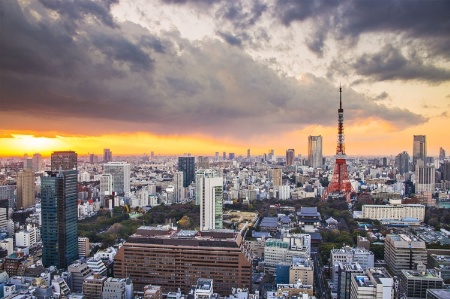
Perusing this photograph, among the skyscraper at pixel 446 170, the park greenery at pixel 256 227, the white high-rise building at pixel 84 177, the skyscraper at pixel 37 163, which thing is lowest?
the park greenery at pixel 256 227

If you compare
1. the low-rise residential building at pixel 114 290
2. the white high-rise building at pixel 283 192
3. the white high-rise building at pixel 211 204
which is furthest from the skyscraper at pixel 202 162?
the low-rise residential building at pixel 114 290

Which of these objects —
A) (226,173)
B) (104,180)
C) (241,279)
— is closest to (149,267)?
(241,279)

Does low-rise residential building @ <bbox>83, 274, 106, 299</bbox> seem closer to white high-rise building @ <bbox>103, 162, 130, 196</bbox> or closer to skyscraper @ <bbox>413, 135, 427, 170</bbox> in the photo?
white high-rise building @ <bbox>103, 162, 130, 196</bbox>

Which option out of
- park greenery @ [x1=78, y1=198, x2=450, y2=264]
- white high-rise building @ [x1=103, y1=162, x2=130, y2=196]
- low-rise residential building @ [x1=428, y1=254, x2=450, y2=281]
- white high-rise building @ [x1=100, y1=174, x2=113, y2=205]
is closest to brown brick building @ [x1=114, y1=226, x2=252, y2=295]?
park greenery @ [x1=78, y1=198, x2=450, y2=264]

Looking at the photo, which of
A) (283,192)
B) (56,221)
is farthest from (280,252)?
(283,192)

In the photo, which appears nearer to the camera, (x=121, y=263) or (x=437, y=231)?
(x=121, y=263)

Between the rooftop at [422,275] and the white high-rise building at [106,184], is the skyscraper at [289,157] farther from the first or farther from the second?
the rooftop at [422,275]

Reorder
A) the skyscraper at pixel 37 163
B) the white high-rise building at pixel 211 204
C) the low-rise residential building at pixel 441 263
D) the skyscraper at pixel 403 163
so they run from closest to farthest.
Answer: the low-rise residential building at pixel 441 263 < the white high-rise building at pixel 211 204 < the skyscraper at pixel 37 163 < the skyscraper at pixel 403 163

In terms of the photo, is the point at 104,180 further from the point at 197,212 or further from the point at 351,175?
the point at 351,175
